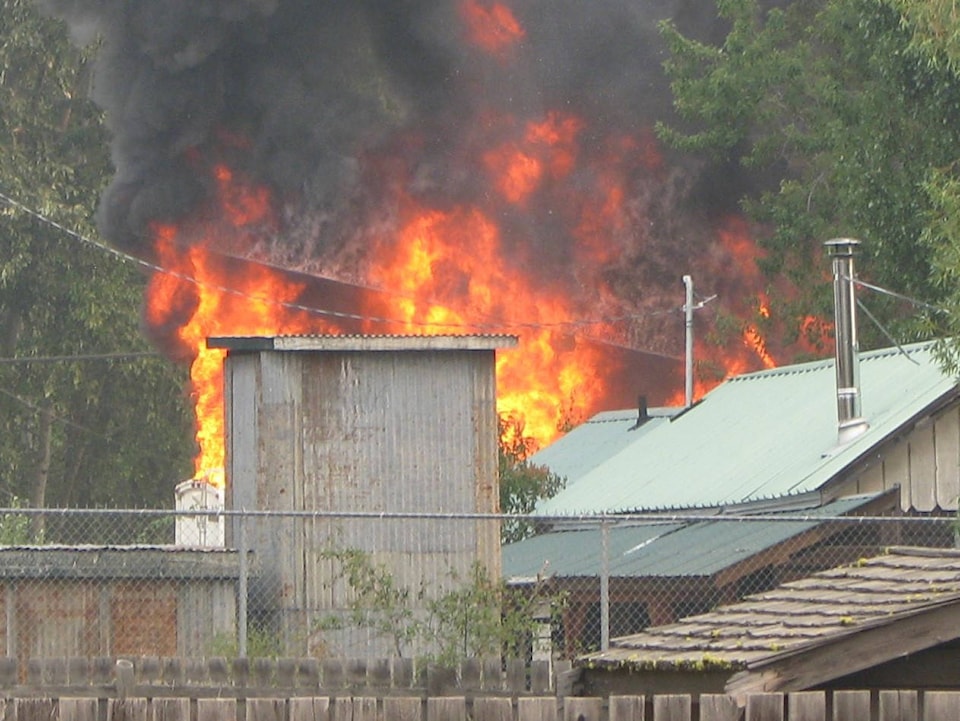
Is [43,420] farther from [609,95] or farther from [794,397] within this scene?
[794,397]

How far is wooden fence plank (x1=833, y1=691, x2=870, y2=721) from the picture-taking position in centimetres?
845

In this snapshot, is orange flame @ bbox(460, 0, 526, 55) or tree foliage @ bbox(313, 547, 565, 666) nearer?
tree foliage @ bbox(313, 547, 565, 666)

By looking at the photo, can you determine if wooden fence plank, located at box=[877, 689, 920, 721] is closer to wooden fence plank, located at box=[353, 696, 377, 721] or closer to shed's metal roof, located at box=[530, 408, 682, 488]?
wooden fence plank, located at box=[353, 696, 377, 721]

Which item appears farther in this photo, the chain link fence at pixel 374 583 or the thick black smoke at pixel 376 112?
Answer: the thick black smoke at pixel 376 112

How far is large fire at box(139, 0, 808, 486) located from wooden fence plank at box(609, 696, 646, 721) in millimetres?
21835

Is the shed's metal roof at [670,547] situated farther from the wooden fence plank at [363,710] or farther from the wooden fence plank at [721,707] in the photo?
the wooden fence plank at [721,707]

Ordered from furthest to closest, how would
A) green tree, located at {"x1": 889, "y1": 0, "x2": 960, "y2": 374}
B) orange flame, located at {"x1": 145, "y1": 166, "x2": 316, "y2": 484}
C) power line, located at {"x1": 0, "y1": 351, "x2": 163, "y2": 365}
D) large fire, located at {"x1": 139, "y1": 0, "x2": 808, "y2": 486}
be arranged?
1. power line, located at {"x1": 0, "y1": 351, "x2": 163, "y2": 365}
2. large fire, located at {"x1": 139, "y1": 0, "x2": 808, "y2": 486}
3. orange flame, located at {"x1": 145, "y1": 166, "x2": 316, "y2": 484}
4. green tree, located at {"x1": 889, "y1": 0, "x2": 960, "y2": 374}

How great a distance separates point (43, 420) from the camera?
145 ft

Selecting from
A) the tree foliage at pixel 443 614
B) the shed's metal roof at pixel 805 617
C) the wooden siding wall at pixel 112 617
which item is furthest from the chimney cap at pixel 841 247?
the shed's metal roof at pixel 805 617

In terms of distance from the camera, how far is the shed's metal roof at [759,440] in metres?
19.7

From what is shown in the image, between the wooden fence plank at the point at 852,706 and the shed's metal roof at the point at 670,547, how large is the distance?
655 cm

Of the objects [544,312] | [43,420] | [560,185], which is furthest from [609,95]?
[43,420]

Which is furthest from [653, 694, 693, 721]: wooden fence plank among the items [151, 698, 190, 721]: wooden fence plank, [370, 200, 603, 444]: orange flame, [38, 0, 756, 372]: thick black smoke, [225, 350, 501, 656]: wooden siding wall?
[38, 0, 756, 372]: thick black smoke

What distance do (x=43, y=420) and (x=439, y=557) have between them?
2678 centimetres
